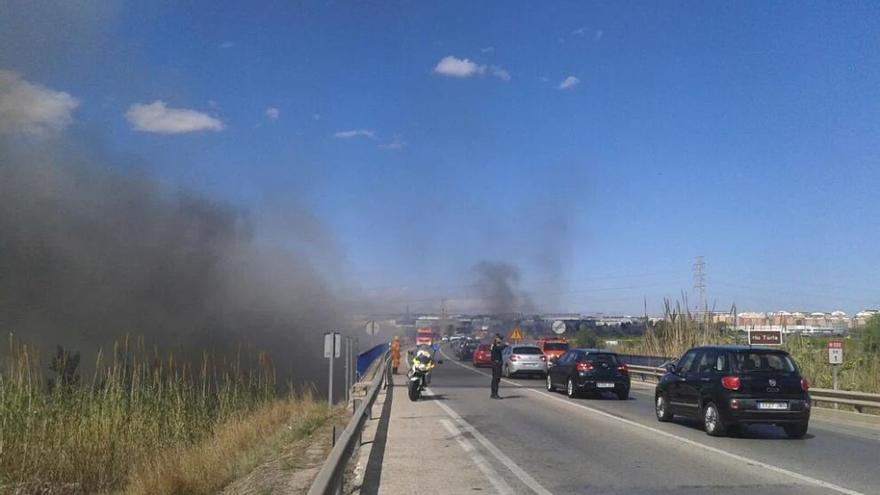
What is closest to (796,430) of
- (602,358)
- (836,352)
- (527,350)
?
(836,352)

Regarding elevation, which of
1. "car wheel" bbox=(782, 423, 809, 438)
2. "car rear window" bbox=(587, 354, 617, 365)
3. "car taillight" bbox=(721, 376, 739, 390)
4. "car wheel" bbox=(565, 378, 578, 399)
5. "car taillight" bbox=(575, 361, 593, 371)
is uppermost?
"car taillight" bbox=(721, 376, 739, 390)

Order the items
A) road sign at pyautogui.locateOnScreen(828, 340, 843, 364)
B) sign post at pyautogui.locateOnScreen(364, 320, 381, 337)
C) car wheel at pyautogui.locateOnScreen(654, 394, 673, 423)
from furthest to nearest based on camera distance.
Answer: sign post at pyautogui.locateOnScreen(364, 320, 381, 337)
road sign at pyautogui.locateOnScreen(828, 340, 843, 364)
car wheel at pyautogui.locateOnScreen(654, 394, 673, 423)

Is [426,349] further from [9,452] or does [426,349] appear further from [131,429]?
[9,452]

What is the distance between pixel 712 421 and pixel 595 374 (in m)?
7.69

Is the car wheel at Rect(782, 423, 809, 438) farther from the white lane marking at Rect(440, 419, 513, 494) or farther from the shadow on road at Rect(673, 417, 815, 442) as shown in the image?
the white lane marking at Rect(440, 419, 513, 494)

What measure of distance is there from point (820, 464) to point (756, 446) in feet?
6.24

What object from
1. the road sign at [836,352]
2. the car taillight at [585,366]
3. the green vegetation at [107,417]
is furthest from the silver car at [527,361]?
the green vegetation at [107,417]

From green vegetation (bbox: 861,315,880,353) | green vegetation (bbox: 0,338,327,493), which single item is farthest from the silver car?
green vegetation (bbox: 0,338,327,493)

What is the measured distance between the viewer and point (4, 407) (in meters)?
11.2

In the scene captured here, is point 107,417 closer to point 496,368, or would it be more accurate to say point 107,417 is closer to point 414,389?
point 414,389

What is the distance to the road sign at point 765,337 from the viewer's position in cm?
2167

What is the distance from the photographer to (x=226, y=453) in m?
12.0

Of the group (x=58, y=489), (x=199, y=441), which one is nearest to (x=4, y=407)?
(x=58, y=489)

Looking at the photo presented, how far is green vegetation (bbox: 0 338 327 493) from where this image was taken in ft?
35.2
